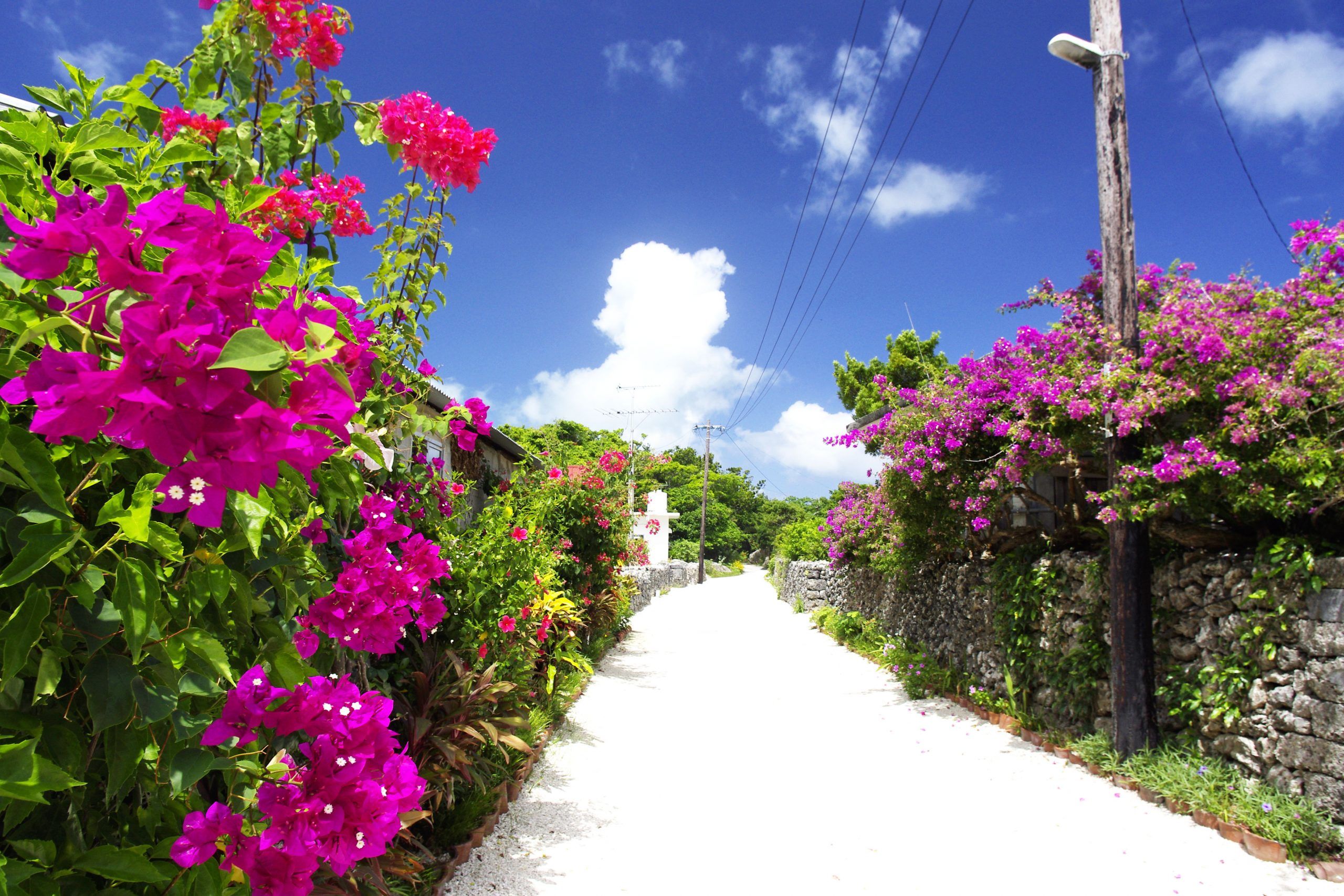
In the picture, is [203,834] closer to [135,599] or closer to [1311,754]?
[135,599]

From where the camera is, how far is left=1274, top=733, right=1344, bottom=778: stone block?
3.46 metres

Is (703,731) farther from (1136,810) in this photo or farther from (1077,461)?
(1077,461)

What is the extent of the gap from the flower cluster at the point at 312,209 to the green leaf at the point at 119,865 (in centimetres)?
114

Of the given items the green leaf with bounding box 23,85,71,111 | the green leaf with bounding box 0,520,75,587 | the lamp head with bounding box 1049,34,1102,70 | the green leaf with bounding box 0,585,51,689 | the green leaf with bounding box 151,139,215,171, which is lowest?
the green leaf with bounding box 0,585,51,689

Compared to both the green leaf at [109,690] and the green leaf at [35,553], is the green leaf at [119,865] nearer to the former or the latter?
the green leaf at [109,690]

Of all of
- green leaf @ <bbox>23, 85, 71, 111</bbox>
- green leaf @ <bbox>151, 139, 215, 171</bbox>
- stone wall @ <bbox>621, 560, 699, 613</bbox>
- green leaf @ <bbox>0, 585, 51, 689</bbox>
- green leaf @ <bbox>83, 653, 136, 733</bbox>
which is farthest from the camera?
stone wall @ <bbox>621, 560, 699, 613</bbox>

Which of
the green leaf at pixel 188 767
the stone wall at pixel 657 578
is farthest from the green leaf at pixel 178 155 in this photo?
the stone wall at pixel 657 578

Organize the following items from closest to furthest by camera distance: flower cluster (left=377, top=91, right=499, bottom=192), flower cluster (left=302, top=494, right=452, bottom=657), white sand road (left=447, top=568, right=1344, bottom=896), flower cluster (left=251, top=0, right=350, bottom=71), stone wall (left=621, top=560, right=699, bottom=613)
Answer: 1. flower cluster (left=302, top=494, right=452, bottom=657)
2. flower cluster (left=251, top=0, right=350, bottom=71)
3. flower cluster (left=377, top=91, right=499, bottom=192)
4. white sand road (left=447, top=568, right=1344, bottom=896)
5. stone wall (left=621, top=560, right=699, bottom=613)

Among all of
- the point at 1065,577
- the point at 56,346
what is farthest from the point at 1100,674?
the point at 56,346

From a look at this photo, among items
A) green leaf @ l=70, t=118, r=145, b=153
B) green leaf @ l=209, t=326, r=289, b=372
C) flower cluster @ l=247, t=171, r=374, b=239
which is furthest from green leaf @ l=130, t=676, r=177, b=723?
flower cluster @ l=247, t=171, r=374, b=239

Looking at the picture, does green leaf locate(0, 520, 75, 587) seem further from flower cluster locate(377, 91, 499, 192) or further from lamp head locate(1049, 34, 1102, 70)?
lamp head locate(1049, 34, 1102, 70)

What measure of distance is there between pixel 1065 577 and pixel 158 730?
236 inches

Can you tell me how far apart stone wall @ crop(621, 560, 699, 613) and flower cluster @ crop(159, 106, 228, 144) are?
33.4 feet

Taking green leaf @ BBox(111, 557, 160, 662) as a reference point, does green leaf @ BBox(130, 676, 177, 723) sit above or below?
below
